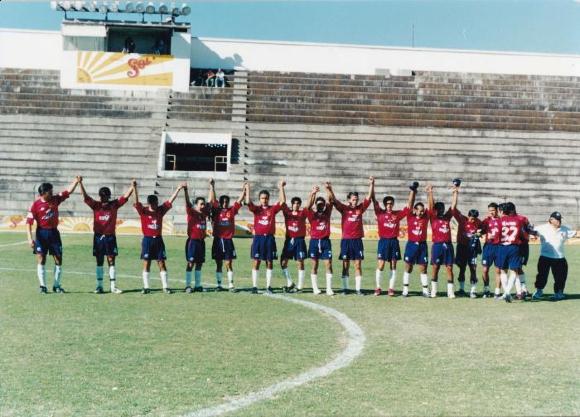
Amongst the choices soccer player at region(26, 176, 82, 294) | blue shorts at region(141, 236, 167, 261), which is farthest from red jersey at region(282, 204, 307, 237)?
soccer player at region(26, 176, 82, 294)

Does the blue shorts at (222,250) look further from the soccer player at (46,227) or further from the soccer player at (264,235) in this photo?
the soccer player at (46,227)

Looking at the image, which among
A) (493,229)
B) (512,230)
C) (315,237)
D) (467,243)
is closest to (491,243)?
(493,229)

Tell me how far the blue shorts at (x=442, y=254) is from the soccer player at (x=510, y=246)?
929mm

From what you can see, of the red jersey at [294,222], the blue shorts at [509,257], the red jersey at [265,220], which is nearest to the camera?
the blue shorts at [509,257]

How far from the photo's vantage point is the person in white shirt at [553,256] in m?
13.5

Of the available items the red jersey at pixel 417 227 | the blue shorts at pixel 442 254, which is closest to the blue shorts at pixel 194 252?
the red jersey at pixel 417 227

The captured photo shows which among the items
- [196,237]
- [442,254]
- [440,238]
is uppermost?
[440,238]

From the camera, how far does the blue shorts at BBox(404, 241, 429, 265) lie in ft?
45.2

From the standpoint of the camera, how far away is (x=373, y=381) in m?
6.66

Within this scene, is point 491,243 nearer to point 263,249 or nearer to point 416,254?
point 416,254

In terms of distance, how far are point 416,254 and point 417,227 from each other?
1.82 feet

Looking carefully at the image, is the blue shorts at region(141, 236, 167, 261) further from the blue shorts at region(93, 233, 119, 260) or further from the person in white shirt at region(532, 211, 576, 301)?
the person in white shirt at region(532, 211, 576, 301)

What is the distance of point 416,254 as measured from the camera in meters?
13.8

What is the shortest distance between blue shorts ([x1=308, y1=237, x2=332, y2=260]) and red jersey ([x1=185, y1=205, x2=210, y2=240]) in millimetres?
2286
